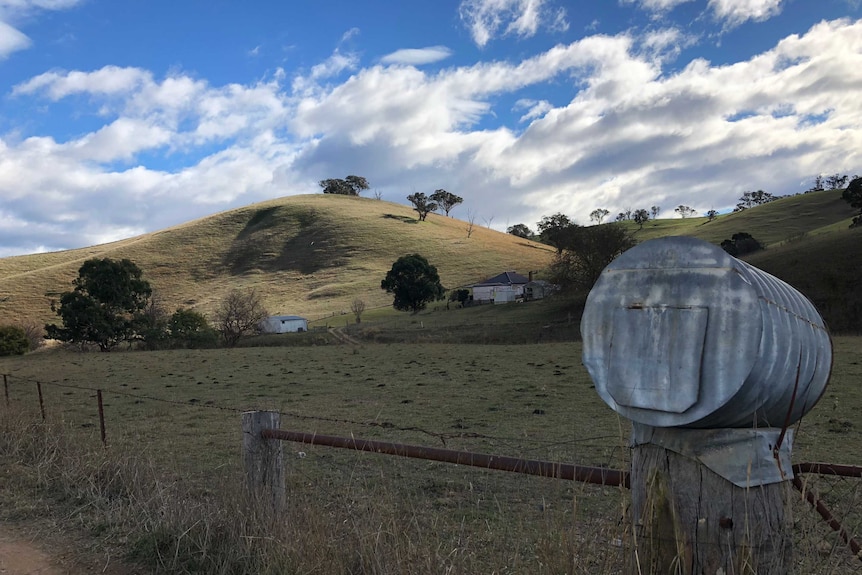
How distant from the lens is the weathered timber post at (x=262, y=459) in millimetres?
4594

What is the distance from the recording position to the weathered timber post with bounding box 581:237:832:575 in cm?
177

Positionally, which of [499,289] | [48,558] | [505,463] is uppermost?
[505,463]

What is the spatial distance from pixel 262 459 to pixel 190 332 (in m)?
44.1

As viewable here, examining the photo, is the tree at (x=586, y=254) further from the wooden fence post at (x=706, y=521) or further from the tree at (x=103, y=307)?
the wooden fence post at (x=706, y=521)

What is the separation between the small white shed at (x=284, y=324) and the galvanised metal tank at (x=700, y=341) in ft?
199

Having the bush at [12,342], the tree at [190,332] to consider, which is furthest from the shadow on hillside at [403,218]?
the bush at [12,342]

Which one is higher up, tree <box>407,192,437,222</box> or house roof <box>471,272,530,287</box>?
tree <box>407,192,437,222</box>

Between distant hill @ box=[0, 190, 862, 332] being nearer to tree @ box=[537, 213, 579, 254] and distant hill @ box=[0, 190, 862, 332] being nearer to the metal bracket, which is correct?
tree @ box=[537, 213, 579, 254]

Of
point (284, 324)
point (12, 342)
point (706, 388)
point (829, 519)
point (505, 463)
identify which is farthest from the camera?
point (284, 324)

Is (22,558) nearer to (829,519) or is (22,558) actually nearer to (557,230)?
(829,519)

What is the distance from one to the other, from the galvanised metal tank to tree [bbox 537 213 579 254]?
56.0 m

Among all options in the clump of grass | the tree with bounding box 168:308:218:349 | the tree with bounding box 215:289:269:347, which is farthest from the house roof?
the clump of grass

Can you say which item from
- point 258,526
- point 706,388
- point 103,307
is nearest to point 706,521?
point 706,388

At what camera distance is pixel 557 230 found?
6050 centimetres
